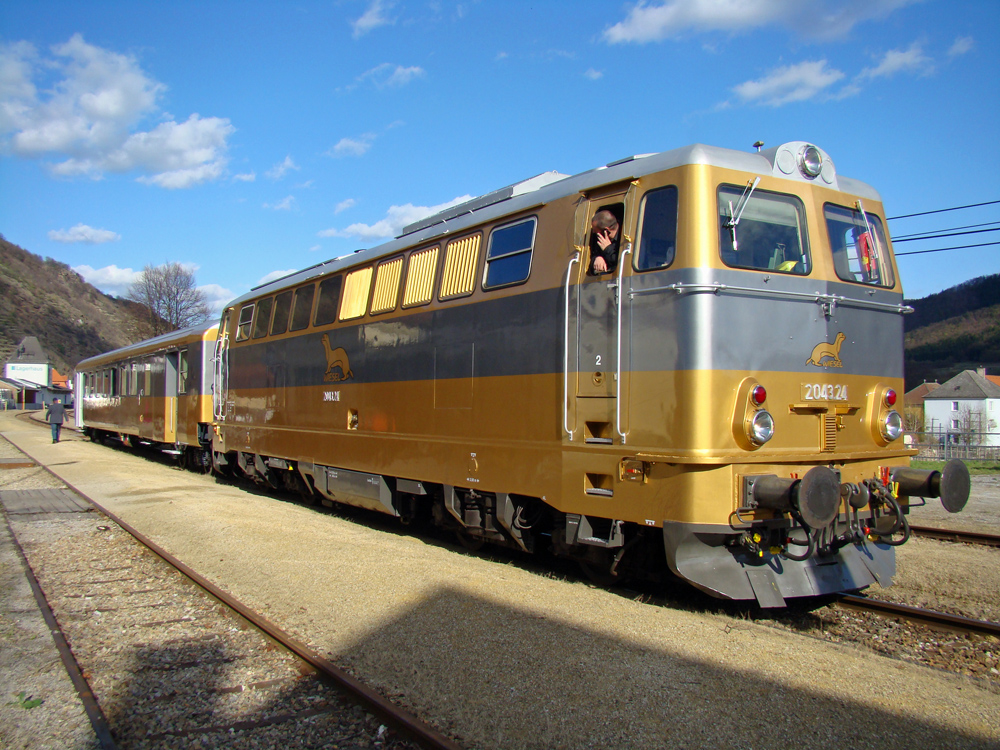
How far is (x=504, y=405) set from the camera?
266 inches

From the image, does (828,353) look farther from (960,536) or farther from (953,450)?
(953,450)

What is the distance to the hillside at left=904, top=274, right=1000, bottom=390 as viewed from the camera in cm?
9719

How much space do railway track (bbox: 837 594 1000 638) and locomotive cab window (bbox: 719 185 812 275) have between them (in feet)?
9.39

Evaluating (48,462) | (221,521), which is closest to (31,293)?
(48,462)

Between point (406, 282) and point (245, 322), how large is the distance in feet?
19.9

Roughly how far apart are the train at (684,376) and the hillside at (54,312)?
84939 millimetres

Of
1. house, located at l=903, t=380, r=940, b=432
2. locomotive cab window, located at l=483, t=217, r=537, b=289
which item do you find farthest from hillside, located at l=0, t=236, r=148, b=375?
locomotive cab window, located at l=483, t=217, r=537, b=289

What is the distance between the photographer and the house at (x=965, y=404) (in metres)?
69.3

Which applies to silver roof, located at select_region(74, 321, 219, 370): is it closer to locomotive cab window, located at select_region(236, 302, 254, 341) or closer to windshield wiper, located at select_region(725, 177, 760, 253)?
locomotive cab window, located at select_region(236, 302, 254, 341)

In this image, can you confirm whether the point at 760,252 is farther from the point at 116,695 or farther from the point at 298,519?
the point at 298,519

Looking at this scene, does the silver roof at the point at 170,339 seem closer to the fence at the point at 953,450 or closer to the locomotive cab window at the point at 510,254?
the locomotive cab window at the point at 510,254

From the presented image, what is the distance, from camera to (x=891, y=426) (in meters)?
5.98

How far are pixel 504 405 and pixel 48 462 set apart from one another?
17227 millimetres

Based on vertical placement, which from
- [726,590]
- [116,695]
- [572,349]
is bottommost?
[116,695]
